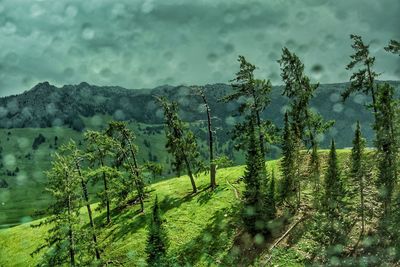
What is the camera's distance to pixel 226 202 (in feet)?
207

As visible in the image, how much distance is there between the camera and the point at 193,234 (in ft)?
187

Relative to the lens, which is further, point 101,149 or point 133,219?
point 133,219

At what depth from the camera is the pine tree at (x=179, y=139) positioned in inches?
2729

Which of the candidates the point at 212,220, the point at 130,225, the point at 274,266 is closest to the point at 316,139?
the point at 212,220

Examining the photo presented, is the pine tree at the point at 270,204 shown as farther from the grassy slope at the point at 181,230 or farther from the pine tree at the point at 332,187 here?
the pine tree at the point at 332,187

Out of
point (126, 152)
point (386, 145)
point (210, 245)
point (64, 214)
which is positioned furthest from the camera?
point (126, 152)

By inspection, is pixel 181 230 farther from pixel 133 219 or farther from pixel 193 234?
pixel 133 219

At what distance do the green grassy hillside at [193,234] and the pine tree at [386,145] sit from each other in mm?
9358

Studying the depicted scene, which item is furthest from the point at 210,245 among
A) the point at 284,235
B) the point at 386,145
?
the point at 386,145

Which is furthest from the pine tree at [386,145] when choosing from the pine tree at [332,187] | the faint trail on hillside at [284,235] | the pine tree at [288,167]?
the pine tree at [288,167]

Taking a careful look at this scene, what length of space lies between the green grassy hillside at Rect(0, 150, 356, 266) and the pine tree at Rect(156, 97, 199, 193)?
4854mm

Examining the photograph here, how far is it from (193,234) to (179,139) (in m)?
17.1

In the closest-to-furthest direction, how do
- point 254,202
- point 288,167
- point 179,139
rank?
point 254,202
point 288,167
point 179,139

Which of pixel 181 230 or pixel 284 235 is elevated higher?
pixel 284 235
